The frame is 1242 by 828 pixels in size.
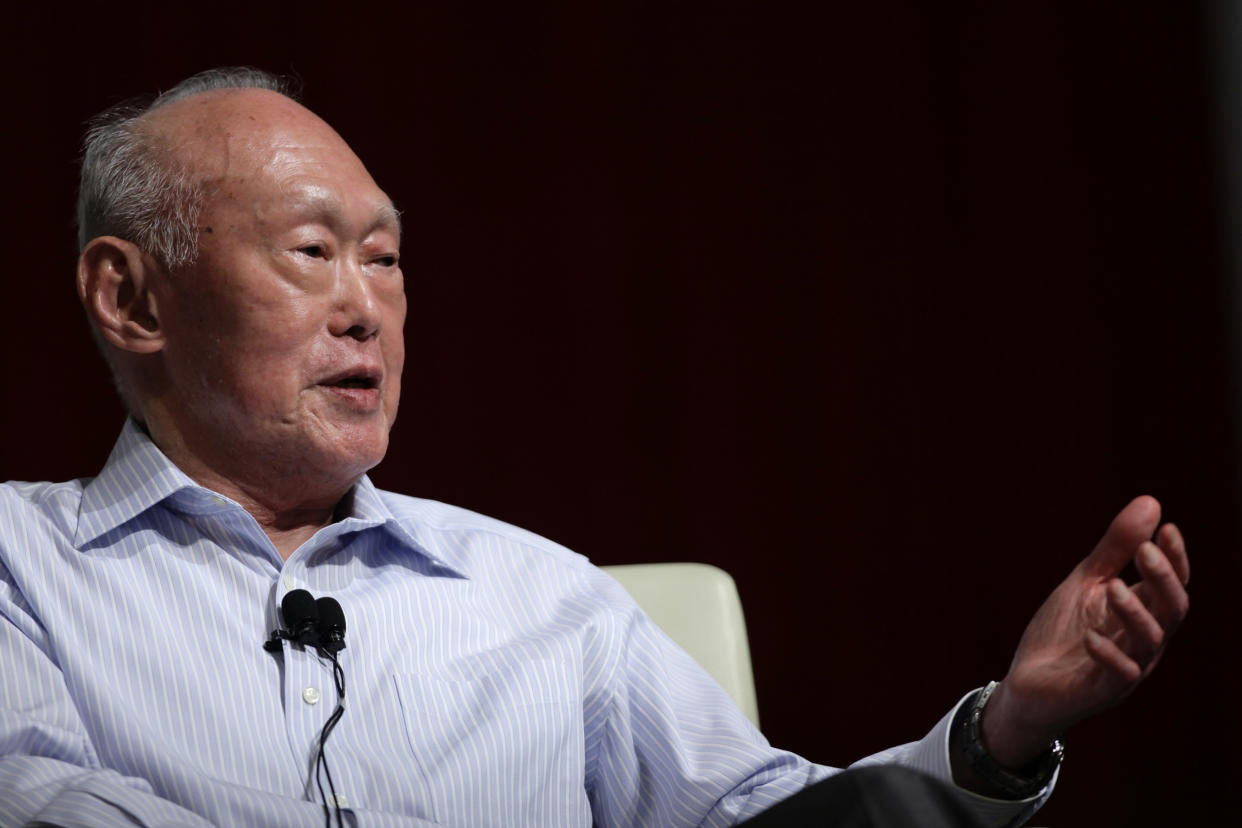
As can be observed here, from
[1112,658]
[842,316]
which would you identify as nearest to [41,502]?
[1112,658]

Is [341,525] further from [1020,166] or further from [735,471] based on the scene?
[1020,166]

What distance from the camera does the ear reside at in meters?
1.58

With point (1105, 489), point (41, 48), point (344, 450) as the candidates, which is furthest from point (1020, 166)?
point (41, 48)

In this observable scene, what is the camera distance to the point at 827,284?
8.53ft

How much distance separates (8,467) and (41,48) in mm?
871

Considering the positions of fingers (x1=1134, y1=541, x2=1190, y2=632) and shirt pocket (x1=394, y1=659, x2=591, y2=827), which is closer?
fingers (x1=1134, y1=541, x2=1190, y2=632)

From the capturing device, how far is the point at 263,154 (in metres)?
1.57

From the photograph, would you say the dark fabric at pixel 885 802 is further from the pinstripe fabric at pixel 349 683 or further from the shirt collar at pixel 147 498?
the shirt collar at pixel 147 498

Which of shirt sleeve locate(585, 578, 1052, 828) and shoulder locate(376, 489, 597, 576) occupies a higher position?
shoulder locate(376, 489, 597, 576)

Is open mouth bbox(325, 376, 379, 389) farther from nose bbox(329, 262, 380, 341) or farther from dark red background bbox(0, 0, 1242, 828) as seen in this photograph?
dark red background bbox(0, 0, 1242, 828)

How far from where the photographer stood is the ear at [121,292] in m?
1.58

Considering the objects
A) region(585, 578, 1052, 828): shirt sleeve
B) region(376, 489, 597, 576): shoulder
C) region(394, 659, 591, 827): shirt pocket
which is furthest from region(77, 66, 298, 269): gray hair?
region(585, 578, 1052, 828): shirt sleeve

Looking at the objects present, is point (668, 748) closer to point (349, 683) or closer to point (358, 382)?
point (349, 683)

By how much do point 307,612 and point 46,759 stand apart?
Answer: 307mm
